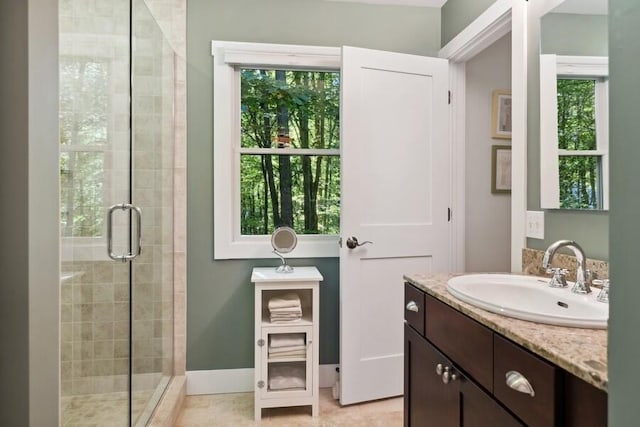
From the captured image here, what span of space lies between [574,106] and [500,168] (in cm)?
123

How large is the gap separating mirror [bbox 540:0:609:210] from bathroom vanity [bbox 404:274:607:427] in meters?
0.59

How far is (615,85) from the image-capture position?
1.59ft

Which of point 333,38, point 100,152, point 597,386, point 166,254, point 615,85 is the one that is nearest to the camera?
point 615,85

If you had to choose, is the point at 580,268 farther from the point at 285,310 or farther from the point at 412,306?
the point at 285,310

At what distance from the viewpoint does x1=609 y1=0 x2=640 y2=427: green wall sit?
1.49 ft

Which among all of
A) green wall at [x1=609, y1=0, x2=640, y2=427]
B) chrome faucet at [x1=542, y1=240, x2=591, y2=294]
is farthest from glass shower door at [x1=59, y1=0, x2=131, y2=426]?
chrome faucet at [x1=542, y1=240, x2=591, y2=294]

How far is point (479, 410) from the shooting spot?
1017mm

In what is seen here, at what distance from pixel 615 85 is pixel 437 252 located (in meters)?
1.98

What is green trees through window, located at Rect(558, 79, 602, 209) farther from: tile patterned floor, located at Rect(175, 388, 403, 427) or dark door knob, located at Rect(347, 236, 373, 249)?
tile patterned floor, located at Rect(175, 388, 403, 427)

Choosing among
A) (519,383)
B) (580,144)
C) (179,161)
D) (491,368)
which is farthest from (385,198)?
(519,383)

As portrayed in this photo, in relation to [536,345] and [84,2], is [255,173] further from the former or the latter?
[536,345]

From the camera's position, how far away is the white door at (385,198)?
220 cm

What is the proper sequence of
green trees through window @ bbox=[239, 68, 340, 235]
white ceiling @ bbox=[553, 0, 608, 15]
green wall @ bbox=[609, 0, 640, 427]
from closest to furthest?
green wall @ bbox=[609, 0, 640, 427] → white ceiling @ bbox=[553, 0, 608, 15] → green trees through window @ bbox=[239, 68, 340, 235]

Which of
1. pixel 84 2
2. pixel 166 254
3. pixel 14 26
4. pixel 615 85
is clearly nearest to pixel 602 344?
pixel 615 85
